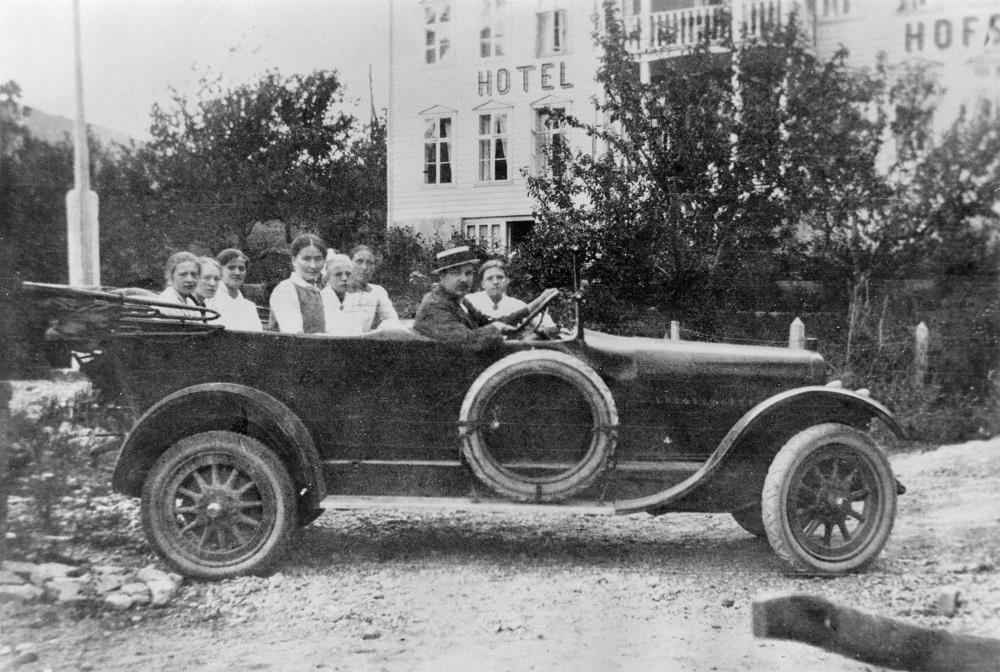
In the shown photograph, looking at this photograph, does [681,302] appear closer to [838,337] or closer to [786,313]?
[786,313]

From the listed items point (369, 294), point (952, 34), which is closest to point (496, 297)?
point (369, 294)

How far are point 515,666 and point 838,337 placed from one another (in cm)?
221

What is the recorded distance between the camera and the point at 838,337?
12.3 ft

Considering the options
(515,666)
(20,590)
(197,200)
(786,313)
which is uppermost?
(197,200)

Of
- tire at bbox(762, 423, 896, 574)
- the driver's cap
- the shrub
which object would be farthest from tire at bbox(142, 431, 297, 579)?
tire at bbox(762, 423, 896, 574)

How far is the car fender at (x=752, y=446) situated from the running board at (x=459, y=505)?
129 millimetres

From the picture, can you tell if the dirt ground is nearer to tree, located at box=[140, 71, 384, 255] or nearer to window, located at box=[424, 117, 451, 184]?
tree, located at box=[140, 71, 384, 255]

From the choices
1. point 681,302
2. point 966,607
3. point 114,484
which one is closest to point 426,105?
point 681,302

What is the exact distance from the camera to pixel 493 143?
136 inches

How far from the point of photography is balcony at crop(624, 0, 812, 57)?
132 inches

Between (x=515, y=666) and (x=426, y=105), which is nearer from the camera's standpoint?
(x=515, y=666)

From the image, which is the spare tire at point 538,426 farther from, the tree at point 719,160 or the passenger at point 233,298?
the passenger at point 233,298

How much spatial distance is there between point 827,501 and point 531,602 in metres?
1.37

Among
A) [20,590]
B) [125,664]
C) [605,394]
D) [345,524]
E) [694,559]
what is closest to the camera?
[125,664]
